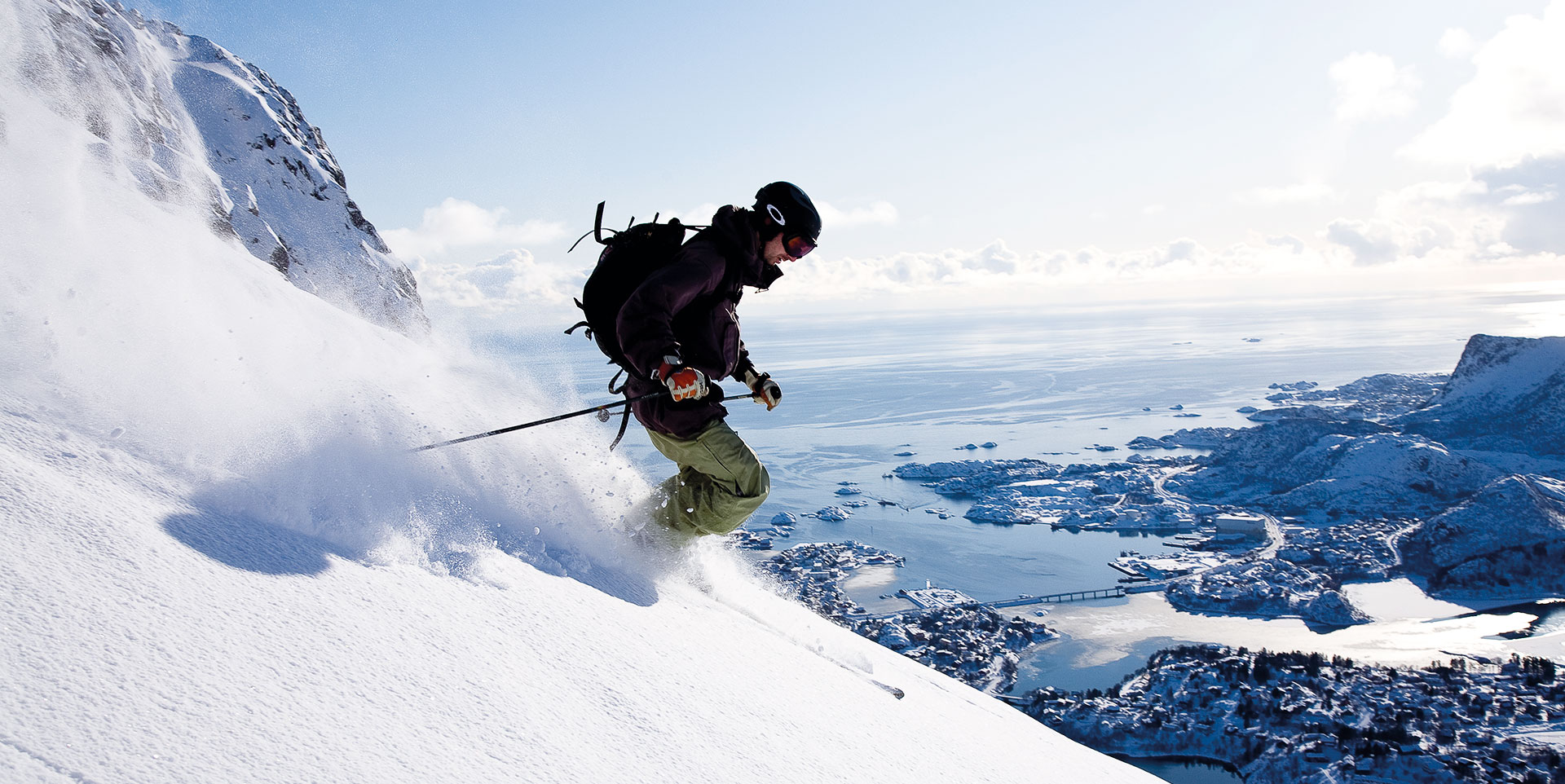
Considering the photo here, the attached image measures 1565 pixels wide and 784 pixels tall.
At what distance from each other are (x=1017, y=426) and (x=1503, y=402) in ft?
159

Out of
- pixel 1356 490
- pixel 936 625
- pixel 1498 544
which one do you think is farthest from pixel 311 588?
pixel 1356 490

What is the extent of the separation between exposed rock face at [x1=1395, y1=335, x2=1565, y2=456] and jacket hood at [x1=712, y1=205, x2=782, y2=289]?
9053 centimetres

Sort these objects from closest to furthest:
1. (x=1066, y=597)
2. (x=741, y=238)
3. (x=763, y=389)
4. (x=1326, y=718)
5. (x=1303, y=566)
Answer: (x=741, y=238), (x=763, y=389), (x=1326, y=718), (x=1066, y=597), (x=1303, y=566)

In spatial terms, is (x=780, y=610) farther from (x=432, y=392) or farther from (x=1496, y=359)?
(x=1496, y=359)

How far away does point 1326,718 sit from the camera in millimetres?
21969

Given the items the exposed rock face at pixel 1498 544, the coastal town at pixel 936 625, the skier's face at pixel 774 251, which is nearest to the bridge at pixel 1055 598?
the coastal town at pixel 936 625

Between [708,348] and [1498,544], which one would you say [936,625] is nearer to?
[708,348]

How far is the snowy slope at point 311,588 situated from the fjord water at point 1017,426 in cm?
224

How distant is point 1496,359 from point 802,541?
86.2 meters

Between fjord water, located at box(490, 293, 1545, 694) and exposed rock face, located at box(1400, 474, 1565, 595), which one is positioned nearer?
fjord water, located at box(490, 293, 1545, 694)

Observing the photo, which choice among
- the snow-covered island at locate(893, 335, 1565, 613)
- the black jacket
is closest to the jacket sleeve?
the black jacket

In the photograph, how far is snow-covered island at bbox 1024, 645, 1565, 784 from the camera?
19688mm

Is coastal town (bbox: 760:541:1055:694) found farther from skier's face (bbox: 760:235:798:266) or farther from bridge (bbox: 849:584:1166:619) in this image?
skier's face (bbox: 760:235:798:266)

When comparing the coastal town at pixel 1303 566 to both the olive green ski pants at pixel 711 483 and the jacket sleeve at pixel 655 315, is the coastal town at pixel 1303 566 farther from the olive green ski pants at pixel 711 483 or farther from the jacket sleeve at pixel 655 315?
the jacket sleeve at pixel 655 315
